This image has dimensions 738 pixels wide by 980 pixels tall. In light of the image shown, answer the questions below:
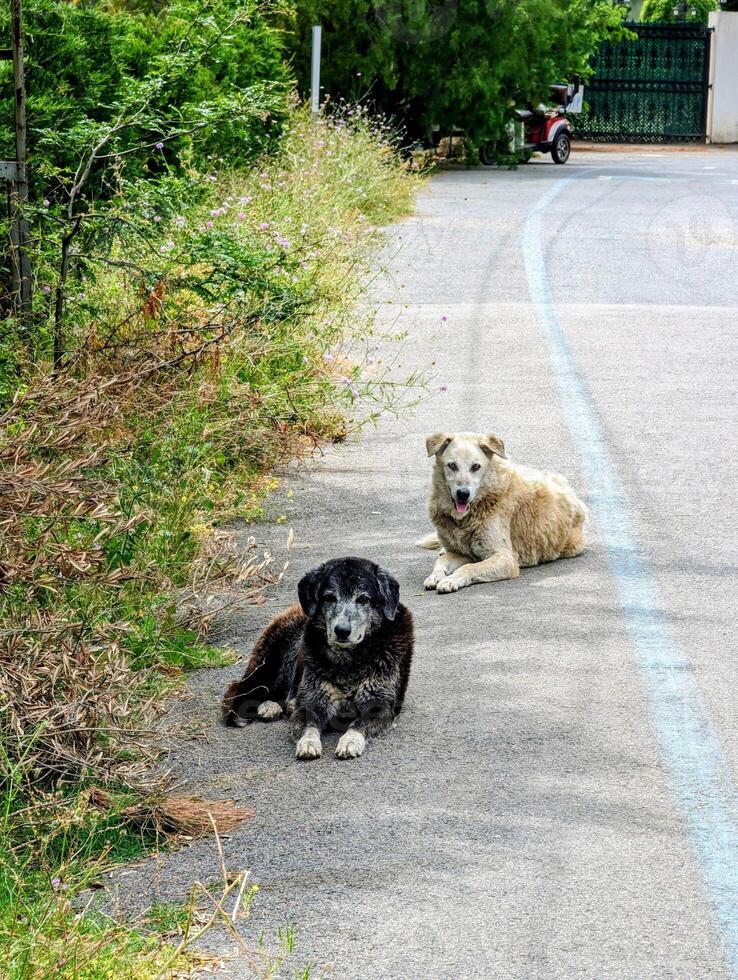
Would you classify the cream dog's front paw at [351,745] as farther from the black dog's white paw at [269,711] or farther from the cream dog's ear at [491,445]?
the cream dog's ear at [491,445]

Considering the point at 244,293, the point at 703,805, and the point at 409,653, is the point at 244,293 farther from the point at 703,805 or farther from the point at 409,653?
the point at 703,805

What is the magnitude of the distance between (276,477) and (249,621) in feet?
9.47

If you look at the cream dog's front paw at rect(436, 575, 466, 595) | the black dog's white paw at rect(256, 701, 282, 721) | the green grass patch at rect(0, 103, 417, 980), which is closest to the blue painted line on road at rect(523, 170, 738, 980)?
the cream dog's front paw at rect(436, 575, 466, 595)

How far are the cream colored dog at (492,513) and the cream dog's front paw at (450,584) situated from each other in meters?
0.15

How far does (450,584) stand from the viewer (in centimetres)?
839

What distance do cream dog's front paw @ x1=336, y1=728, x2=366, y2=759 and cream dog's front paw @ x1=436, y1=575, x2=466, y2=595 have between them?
7.16ft

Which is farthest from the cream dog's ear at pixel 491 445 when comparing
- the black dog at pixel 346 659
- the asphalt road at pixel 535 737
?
the black dog at pixel 346 659

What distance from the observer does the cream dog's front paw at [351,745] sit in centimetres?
616

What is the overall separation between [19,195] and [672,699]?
15.4ft

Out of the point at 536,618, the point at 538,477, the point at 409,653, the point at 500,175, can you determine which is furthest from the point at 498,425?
the point at 500,175

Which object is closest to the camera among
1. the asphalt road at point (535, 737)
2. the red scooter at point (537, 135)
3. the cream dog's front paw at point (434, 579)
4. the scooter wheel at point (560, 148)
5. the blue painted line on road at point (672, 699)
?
the asphalt road at point (535, 737)

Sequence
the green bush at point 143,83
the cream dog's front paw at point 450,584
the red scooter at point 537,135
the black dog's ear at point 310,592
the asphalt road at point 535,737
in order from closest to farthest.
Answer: the asphalt road at point 535,737 → the black dog's ear at point 310,592 → the cream dog's front paw at point 450,584 → the green bush at point 143,83 → the red scooter at point 537,135

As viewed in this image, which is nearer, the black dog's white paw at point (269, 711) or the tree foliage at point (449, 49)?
the black dog's white paw at point (269, 711)

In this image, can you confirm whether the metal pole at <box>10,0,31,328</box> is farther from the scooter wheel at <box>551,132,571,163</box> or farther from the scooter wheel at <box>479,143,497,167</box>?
the scooter wheel at <box>551,132,571,163</box>
